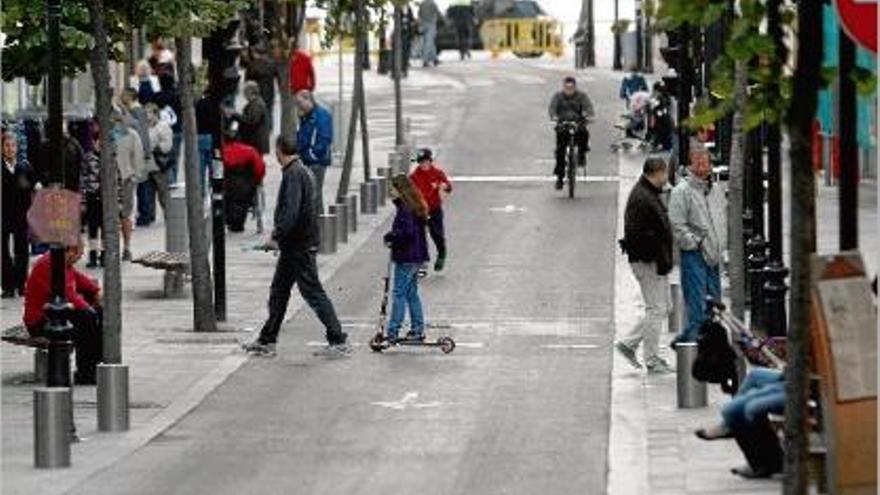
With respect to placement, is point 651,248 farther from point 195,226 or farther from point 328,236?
point 328,236

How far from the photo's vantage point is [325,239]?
132ft

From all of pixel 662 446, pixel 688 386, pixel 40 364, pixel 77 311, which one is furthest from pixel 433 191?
pixel 662 446

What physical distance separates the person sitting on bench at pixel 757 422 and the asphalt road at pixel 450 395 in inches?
42.0

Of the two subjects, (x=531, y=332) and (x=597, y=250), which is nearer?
(x=531, y=332)

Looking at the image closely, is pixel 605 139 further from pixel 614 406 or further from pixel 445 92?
pixel 614 406

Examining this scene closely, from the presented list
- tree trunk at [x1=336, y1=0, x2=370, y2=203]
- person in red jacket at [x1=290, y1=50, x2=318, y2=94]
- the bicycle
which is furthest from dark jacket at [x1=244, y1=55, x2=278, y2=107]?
the bicycle

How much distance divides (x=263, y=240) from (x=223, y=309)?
990cm

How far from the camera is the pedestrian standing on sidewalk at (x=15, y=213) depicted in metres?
35.3

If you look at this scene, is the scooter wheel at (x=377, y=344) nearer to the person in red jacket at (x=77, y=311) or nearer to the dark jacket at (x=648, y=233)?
the person in red jacket at (x=77, y=311)

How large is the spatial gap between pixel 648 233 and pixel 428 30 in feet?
179

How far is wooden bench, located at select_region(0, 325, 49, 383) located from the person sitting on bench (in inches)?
290

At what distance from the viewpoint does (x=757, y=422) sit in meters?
20.6

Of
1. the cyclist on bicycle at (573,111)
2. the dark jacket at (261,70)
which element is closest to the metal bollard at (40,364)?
the cyclist on bicycle at (573,111)

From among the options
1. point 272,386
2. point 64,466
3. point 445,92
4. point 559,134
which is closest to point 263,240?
point 559,134
